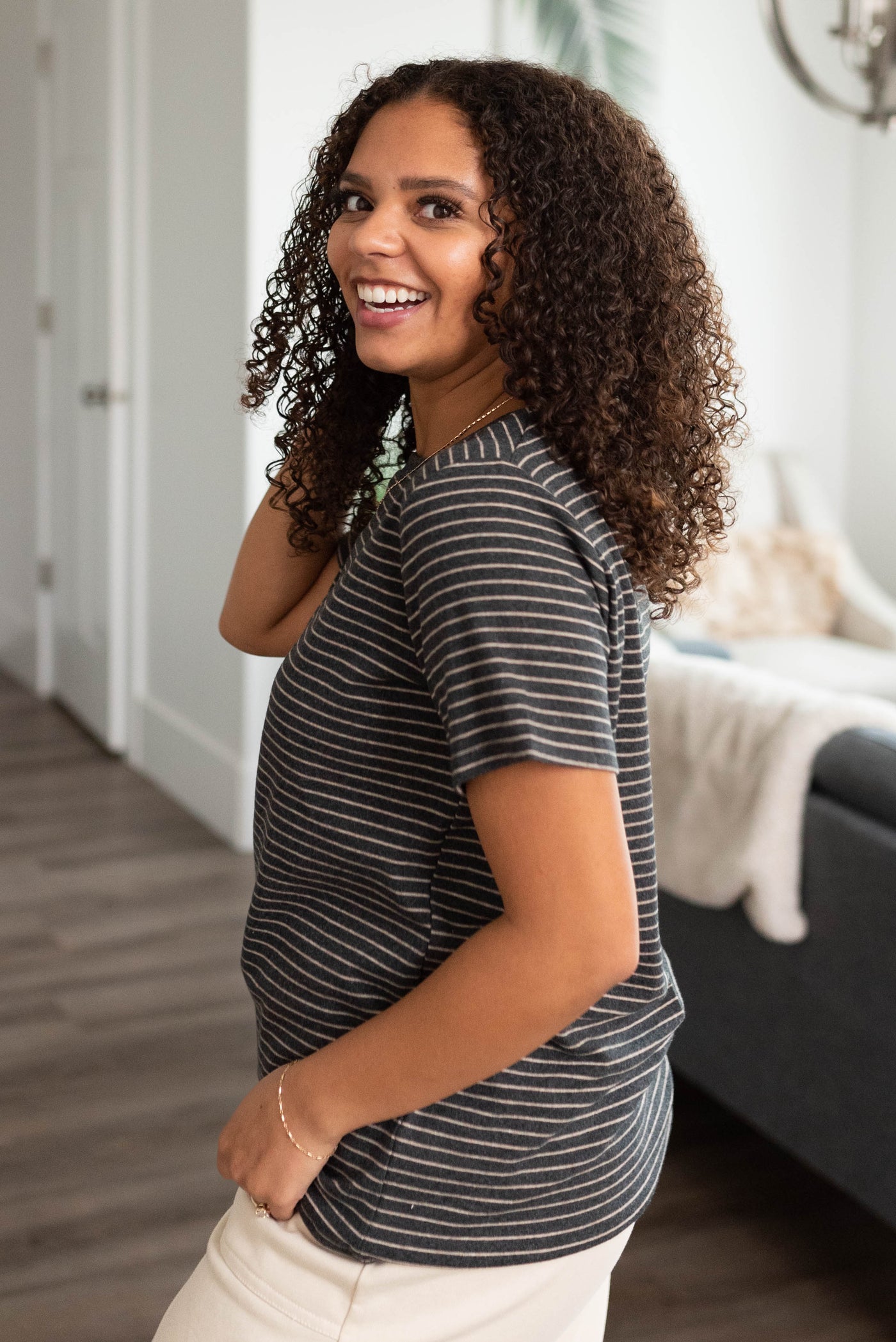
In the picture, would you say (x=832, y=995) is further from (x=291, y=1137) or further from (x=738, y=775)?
(x=291, y=1137)

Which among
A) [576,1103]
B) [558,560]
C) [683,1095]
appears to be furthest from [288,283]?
[683,1095]

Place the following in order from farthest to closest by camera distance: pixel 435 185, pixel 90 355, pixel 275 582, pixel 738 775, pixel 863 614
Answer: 1. pixel 863 614
2. pixel 90 355
3. pixel 738 775
4. pixel 275 582
5. pixel 435 185

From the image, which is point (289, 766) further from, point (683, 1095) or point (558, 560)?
point (683, 1095)

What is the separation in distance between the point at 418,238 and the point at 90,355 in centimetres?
378

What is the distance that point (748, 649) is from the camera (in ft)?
13.9

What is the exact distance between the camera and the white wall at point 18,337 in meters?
4.84

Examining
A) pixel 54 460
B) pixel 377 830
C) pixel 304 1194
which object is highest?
pixel 377 830

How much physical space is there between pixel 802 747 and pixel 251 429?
1946 mm

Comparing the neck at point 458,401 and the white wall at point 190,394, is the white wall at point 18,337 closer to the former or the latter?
the white wall at point 190,394

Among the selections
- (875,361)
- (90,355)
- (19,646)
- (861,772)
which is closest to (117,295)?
(90,355)

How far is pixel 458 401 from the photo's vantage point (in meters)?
0.88

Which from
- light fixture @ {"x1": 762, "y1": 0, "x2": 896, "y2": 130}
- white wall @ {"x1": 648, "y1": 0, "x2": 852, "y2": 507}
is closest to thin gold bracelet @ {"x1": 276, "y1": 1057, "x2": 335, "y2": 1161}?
light fixture @ {"x1": 762, "y1": 0, "x2": 896, "y2": 130}

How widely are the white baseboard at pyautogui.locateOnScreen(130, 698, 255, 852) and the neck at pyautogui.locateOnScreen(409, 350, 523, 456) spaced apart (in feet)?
8.83

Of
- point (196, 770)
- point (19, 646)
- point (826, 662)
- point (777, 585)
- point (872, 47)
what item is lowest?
point (19, 646)
